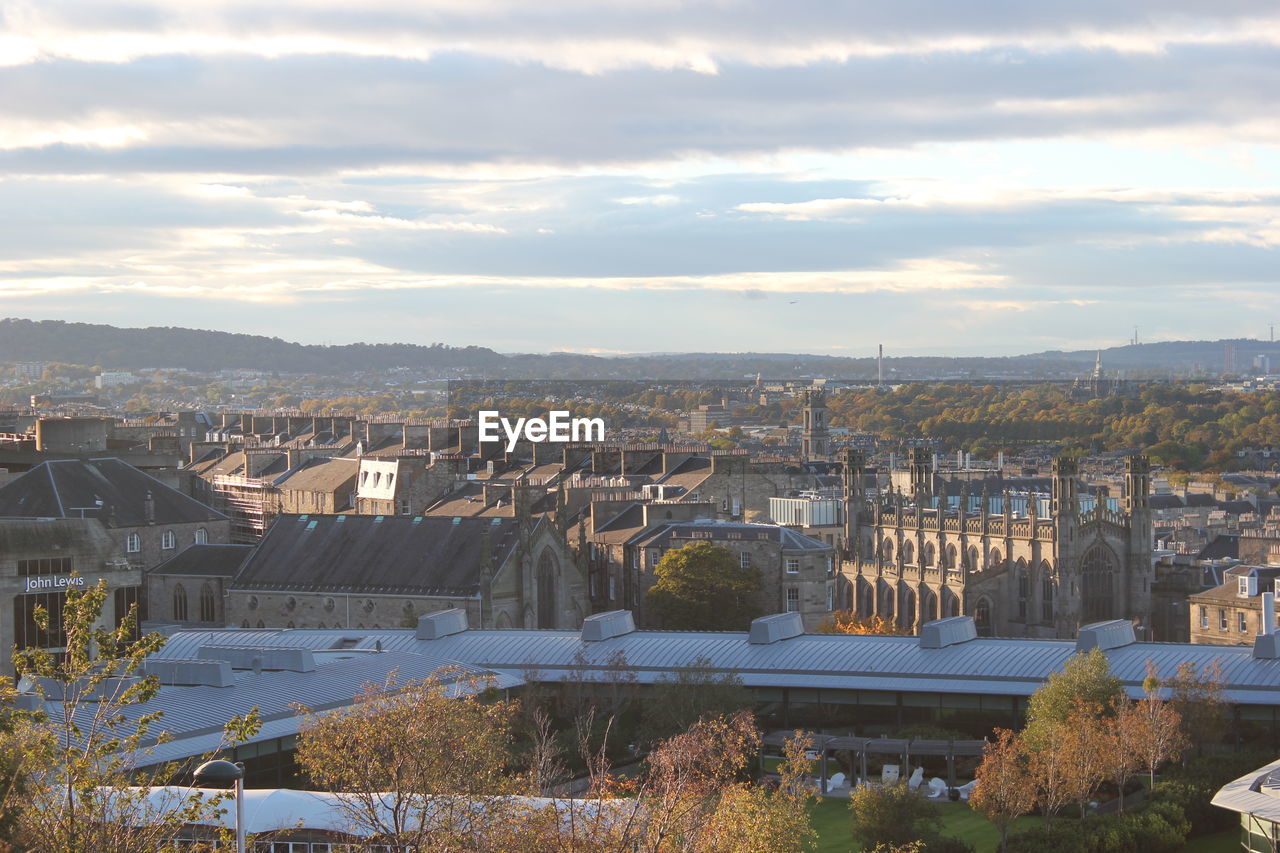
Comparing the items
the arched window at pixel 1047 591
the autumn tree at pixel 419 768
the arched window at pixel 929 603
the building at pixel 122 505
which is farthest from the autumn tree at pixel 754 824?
the arched window at pixel 929 603

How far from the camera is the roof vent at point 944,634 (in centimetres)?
7706

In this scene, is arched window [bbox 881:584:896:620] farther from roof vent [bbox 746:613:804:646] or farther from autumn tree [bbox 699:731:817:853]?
autumn tree [bbox 699:731:817:853]

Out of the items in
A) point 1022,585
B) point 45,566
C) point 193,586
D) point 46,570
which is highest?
point 45,566

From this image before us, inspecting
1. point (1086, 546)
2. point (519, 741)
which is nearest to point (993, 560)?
point (1086, 546)

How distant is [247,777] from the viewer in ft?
196

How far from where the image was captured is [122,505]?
115875 mm

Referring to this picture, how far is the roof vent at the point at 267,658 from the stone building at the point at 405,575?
2546cm

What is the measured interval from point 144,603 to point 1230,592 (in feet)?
213

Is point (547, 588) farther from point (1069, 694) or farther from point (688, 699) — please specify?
point (1069, 694)

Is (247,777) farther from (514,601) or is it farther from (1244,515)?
(1244,515)

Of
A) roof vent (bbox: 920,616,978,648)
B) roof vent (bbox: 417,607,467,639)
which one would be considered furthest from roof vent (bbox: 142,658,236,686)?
roof vent (bbox: 920,616,978,648)

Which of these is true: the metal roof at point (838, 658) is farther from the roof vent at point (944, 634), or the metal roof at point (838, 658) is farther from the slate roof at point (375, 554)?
the slate roof at point (375, 554)

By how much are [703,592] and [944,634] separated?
2862 centimetres

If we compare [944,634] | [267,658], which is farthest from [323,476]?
[944,634]
